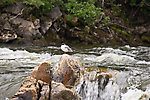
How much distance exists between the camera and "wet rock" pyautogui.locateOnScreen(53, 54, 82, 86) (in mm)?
3539

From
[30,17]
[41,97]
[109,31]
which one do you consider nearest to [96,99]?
[41,97]

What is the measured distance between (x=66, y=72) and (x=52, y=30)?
10681mm

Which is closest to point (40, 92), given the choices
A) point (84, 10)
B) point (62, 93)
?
point (62, 93)

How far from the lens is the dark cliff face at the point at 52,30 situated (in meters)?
12.0

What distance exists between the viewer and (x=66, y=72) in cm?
358

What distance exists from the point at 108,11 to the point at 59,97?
58.1 ft

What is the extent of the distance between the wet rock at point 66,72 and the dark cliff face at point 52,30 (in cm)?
840

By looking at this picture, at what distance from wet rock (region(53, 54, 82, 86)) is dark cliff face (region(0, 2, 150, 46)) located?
8396mm

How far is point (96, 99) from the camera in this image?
12.1 ft

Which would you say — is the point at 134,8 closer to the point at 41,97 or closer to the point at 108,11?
the point at 108,11

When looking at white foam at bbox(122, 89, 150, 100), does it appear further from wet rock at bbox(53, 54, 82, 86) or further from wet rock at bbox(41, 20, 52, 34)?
wet rock at bbox(41, 20, 52, 34)

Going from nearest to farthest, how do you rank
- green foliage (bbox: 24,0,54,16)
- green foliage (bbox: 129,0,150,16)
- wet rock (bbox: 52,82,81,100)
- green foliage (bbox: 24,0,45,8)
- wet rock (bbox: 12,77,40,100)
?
wet rock (bbox: 12,77,40,100), wet rock (bbox: 52,82,81,100), green foliage (bbox: 24,0,45,8), green foliage (bbox: 24,0,54,16), green foliage (bbox: 129,0,150,16)

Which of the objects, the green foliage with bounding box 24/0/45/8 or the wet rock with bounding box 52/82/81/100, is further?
the green foliage with bounding box 24/0/45/8

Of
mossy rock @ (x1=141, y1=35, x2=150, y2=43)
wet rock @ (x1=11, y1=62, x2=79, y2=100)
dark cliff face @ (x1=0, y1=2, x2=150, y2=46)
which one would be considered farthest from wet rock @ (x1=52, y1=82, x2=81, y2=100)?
mossy rock @ (x1=141, y1=35, x2=150, y2=43)
